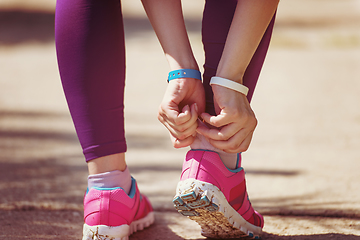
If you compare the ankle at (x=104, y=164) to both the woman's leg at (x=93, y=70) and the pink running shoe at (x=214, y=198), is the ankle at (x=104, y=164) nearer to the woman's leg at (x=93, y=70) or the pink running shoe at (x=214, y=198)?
the woman's leg at (x=93, y=70)

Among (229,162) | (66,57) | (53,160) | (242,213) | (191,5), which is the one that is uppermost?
(191,5)

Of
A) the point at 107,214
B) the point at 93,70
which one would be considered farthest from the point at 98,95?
the point at 107,214

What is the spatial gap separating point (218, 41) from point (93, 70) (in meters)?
0.32

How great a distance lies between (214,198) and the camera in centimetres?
95

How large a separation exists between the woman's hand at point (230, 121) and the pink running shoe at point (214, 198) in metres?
0.06

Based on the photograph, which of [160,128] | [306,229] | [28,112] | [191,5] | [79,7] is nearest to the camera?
[79,7]

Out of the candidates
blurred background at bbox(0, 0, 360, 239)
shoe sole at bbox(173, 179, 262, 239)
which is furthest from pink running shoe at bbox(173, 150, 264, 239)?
blurred background at bbox(0, 0, 360, 239)

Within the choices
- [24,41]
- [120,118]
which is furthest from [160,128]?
[24,41]

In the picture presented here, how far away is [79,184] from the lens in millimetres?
1624

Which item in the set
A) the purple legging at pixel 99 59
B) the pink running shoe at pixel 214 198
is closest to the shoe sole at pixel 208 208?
the pink running shoe at pixel 214 198

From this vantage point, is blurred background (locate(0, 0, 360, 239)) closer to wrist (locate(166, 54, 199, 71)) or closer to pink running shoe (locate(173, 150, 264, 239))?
pink running shoe (locate(173, 150, 264, 239))

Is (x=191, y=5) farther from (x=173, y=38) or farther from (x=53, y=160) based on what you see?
(x=173, y=38)

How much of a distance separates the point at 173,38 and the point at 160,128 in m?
1.57

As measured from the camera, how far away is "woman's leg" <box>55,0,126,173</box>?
39.6 inches
